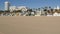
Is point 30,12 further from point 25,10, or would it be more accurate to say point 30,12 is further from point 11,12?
point 11,12

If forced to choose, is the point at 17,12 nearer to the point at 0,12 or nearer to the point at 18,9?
the point at 18,9

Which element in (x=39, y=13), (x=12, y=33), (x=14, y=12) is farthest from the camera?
(x=14, y=12)

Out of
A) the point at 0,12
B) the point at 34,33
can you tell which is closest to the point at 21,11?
the point at 0,12

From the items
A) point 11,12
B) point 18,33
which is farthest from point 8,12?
point 18,33

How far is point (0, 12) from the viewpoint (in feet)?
34.0

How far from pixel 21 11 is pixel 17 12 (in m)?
0.27

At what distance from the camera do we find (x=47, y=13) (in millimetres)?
10039

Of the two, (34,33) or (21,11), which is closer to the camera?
(34,33)

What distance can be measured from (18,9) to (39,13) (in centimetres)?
166

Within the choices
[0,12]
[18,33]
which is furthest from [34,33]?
[0,12]

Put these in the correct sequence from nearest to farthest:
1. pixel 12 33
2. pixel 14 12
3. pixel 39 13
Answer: pixel 12 33, pixel 39 13, pixel 14 12

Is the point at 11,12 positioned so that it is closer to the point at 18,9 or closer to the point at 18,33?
the point at 18,9

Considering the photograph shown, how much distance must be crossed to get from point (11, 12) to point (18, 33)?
774cm

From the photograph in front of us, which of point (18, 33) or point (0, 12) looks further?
point (0, 12)
